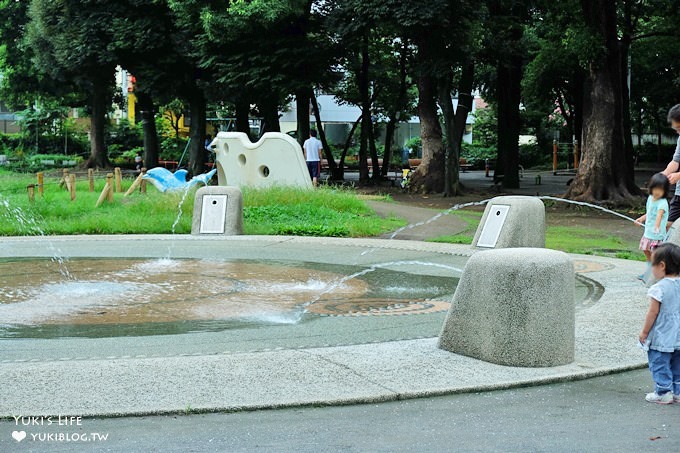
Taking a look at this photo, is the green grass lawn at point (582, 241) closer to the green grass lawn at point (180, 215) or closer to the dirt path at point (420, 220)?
the dirt path at point (420, 220)

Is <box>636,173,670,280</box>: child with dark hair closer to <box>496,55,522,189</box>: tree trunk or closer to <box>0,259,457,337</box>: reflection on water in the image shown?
<box>0,259,457,337</box>: reflection on water

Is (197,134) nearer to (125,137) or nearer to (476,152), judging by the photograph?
(125,137)

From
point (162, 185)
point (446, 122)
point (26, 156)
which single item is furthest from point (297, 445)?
point (26, 156)

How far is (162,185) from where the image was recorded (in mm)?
27500

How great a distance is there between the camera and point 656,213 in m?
11.3

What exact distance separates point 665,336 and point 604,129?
21341 millimetres

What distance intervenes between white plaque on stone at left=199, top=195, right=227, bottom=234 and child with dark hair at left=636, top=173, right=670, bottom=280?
9.20 m

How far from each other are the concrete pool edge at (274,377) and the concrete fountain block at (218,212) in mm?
10541

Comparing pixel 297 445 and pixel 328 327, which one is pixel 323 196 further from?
pixel 297 445

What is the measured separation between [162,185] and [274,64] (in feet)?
30.3

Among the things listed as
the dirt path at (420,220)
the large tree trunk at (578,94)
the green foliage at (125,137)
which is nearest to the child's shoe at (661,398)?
the dirt path at (420,220)

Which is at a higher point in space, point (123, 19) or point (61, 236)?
point (123, 19)

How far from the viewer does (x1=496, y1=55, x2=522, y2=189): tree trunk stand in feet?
121

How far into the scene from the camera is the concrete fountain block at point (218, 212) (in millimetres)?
18547
